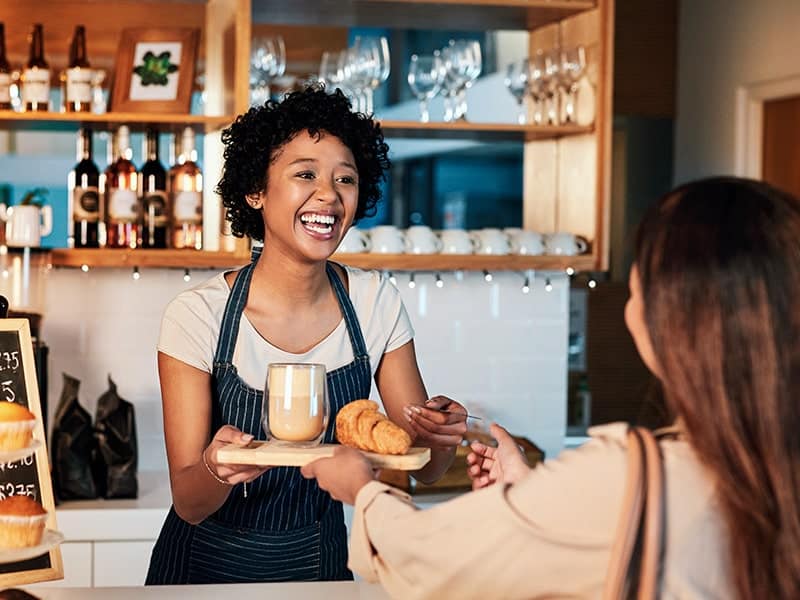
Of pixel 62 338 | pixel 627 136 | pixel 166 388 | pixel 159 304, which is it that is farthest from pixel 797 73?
pixel 166 388

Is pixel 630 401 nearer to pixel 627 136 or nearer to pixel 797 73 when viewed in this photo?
pixel 627 136

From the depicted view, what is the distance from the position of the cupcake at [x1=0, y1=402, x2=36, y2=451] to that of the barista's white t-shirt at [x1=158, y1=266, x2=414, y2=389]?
57 centimetres

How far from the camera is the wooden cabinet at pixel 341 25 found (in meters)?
3.12

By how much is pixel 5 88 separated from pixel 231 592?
1861mm

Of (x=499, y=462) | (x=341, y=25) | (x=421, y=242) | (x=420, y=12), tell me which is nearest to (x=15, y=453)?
(x=499, y=462)

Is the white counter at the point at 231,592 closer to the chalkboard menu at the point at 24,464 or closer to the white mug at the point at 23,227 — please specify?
the chalkboard menu at the point at 24,464

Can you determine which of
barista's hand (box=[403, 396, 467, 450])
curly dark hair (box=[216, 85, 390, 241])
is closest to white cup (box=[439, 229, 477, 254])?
curly dark hair (box=[216, 85, 390, 241])

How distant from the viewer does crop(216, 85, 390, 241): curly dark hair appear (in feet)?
7.16

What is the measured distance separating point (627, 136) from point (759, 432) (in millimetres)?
4140

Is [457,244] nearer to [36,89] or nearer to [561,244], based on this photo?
[561,244]

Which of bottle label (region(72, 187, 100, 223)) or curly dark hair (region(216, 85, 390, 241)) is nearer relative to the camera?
curly dark hair (region(216, 85, 390, 241))

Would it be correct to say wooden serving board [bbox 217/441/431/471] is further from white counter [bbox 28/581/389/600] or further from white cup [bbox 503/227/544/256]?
white cup [bbox 503/227/544/256]

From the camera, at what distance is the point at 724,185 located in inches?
43.9

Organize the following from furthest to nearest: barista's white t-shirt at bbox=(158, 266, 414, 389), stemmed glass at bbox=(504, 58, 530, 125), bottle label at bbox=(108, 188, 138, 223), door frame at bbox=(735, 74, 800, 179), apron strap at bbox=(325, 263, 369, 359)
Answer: door frame at bbox=(735, 74, 800, 179) < stemmed glass at bbox=(504, 58, 530, 125) < bottle label at bbox=(108, 188, 138, 223) < apron strap at bbox=(325, 263, 369, 359) < barista's white t-shirt at bbox=(158, 266, 414, 389)
